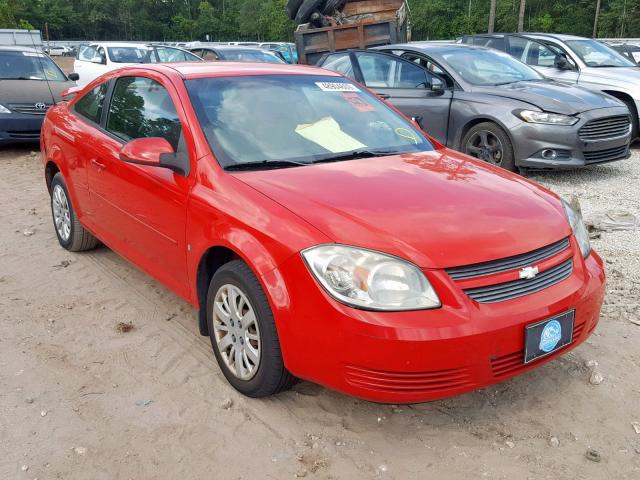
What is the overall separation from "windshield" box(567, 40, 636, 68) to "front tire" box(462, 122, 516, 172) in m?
3.48

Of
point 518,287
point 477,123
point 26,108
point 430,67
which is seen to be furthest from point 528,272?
point 26,108

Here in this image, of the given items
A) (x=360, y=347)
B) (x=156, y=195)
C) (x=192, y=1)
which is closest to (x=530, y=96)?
(x=156, y=195)

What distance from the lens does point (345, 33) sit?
12172 millimetres

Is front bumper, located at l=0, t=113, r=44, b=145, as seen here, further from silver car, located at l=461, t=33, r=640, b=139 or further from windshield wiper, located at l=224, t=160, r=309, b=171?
silver car, located at l=461, t=33, r=640, b=139

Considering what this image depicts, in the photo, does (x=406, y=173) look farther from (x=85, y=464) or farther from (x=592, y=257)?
(x=85, y=464)

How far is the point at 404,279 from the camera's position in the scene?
2438 mm

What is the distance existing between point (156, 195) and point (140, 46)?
12996 millimetres

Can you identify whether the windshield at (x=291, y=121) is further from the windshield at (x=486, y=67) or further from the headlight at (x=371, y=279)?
the windshield at (x=486, y=67)

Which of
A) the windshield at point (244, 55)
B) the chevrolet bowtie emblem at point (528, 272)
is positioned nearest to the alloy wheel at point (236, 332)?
the chevrolet bowtie emblem at point (528, 272)

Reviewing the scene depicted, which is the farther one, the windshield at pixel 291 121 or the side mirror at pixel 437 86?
the side mirror at pixel 437 86

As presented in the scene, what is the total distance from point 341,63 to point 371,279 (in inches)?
257

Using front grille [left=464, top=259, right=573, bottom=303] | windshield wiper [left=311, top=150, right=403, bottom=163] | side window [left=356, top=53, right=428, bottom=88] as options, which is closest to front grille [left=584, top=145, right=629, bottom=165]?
side window [left=356, top=53, right=428, bottom=88]

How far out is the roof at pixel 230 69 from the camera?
366 centimetres

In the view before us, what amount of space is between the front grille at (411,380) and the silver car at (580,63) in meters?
7.30
